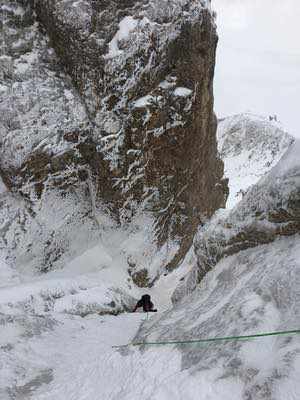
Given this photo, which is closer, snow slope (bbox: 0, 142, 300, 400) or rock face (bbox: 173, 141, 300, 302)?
snow slope (bbox: 0, 142, 300, 400)

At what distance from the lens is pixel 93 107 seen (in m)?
18.0

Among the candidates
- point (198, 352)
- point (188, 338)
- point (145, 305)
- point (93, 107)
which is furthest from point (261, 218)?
point (93, 107)

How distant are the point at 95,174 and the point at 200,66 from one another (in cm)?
651

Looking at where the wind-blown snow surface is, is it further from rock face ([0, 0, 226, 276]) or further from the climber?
rock face ([0, 0, 226, 276])

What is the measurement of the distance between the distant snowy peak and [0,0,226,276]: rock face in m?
26.7

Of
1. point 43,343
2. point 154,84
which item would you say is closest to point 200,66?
point 154,84

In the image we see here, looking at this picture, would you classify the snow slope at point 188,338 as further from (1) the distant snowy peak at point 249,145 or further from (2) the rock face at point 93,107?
(1) the distant snowy peak at point 249,145

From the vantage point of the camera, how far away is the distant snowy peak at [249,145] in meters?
47.5

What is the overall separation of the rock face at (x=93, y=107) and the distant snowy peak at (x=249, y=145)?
2670 centimetres

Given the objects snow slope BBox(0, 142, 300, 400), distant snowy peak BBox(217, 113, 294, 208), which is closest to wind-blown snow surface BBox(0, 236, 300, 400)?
snow slope BBox(0, 142, 300, 400)

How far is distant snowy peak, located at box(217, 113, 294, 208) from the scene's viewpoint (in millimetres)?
47500

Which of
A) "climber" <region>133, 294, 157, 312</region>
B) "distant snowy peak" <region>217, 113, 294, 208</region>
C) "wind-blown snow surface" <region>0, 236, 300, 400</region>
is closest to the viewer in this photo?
"wind-blown snow surface" <region>0, 236, 300, 400</region>

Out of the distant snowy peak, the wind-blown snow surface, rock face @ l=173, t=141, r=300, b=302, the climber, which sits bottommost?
the climber

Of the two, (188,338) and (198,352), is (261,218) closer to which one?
(188,338)
